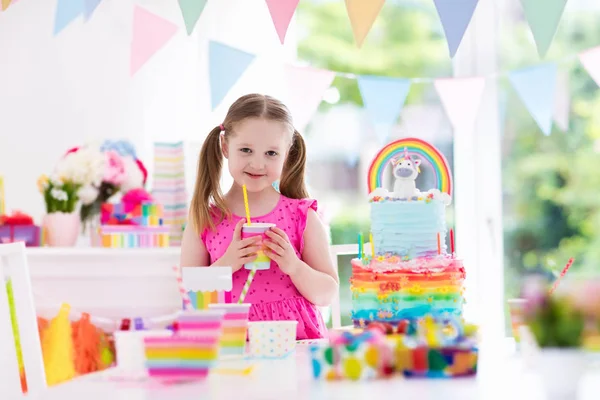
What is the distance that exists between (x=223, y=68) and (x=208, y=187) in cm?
93

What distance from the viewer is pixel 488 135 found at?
3.48m

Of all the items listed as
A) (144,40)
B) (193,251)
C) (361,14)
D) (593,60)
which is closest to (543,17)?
(361,14)

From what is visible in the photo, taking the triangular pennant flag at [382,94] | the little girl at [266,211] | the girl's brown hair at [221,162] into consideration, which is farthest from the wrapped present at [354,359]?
the triangular pennant flag at [382,94]

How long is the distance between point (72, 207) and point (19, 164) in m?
0.37

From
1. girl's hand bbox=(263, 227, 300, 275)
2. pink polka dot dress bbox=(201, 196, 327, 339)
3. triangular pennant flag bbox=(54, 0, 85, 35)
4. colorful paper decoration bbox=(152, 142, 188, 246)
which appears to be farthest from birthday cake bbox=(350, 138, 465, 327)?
triangular pennant flag bbox=(54, 0, 85, 35)

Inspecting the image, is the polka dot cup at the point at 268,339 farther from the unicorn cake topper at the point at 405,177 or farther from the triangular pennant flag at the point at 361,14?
the triangular pennant flag at the point at 361,14

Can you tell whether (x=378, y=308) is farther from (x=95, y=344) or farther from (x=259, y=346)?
(x=95, y=344)

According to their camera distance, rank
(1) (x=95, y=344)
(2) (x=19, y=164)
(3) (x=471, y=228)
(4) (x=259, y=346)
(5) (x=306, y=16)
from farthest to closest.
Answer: (5) (x=306, y=16) → (3) (x=471, y=228) → (2) (x=19, y=164) → (1) (x=95, y=344) → (4) (x=259, y=346)

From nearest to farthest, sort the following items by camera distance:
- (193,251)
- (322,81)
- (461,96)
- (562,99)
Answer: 1. (193,251)
2. (322,81)
3. (461,96)
4. (562,99)

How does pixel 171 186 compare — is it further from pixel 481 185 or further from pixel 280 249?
pixel 481 185

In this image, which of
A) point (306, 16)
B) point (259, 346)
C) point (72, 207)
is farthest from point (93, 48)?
point (306, 16)

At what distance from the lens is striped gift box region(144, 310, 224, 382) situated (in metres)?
1.08

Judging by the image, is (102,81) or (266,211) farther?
(102,81)

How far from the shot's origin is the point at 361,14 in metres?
2.23
